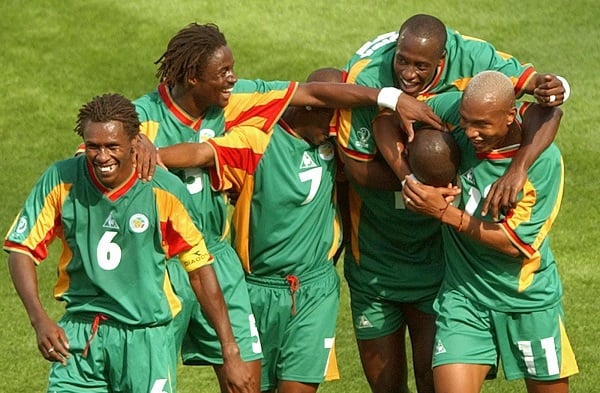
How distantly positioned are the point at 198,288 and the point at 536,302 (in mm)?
1955

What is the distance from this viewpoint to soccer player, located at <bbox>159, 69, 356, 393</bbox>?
9773mm

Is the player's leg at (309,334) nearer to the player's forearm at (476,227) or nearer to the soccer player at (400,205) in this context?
the soccer player at (400,205)

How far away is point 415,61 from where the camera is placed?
9477 mm

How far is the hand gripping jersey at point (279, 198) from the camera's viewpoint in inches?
384

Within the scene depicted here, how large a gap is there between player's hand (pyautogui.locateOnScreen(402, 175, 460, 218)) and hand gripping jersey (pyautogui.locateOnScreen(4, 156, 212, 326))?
130 cm

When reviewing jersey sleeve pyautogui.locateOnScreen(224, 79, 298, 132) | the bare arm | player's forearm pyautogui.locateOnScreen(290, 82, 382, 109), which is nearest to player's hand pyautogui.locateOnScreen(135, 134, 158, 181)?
the bare arm

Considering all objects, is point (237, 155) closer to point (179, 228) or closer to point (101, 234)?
point (179, 228)

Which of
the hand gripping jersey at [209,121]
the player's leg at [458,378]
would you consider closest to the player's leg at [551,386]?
the player's leg at [458,378]

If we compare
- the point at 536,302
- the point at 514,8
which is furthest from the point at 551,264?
the point at 514,8

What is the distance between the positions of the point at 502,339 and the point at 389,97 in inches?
59.6

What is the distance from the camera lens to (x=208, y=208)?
9688mm

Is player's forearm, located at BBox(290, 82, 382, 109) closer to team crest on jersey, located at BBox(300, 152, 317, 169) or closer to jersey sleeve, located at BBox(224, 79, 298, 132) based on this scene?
jersey sleeve, located at BBox(224, 79, 298, 132)

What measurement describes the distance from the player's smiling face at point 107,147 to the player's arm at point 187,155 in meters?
0.63

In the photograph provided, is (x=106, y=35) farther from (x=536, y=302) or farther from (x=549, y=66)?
(x=536, y=302)
